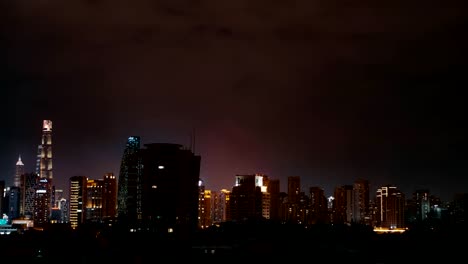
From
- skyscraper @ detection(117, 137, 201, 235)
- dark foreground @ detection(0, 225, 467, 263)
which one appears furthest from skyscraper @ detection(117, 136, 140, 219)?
dark foreground @ detection(0, 225, 467, 263)

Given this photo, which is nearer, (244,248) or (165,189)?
(244,248)

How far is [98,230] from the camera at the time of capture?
69.1m

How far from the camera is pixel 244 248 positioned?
163ft

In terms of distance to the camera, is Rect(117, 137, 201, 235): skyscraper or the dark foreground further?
Rect(117, 137, 201, 235): skyscraper

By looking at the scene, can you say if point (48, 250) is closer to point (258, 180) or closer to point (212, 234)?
point (212, 234)

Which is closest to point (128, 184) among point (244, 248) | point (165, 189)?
point (165, 189)

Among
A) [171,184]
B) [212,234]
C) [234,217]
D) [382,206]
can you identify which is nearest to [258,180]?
[234,217]

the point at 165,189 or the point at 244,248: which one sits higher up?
the point at 165,189

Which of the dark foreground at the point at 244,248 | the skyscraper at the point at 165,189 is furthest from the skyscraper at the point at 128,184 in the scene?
the dark foreground at the point at 244,248

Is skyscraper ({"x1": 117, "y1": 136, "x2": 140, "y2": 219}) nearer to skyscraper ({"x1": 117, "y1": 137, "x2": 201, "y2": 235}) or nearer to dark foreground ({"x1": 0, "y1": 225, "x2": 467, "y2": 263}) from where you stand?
skyscraper ({"x1": 117, "y1": 137, "x2": 201, "y2": 235})

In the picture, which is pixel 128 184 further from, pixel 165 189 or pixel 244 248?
pixel 244 248

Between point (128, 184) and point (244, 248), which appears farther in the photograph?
point (128, 184)

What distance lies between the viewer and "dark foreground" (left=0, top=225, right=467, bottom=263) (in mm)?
42719

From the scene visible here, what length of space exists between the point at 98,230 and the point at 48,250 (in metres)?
17.3
